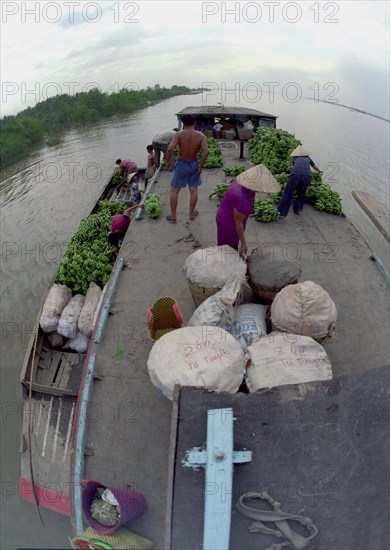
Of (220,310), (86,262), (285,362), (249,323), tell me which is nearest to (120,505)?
(285,362)

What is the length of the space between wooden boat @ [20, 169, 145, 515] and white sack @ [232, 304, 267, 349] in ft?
6.99

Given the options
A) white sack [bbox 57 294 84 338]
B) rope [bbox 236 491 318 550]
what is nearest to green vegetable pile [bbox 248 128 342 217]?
white sack [bbox 57 294 84 338]

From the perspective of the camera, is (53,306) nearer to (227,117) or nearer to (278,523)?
(278,523)

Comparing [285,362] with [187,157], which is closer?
[285,362]

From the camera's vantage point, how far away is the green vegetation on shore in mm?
19594

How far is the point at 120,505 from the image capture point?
2.19 meters

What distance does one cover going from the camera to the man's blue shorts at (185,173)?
5.24m

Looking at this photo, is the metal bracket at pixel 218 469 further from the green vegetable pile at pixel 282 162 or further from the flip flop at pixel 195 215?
the green vegetable pile at pixel 282 162

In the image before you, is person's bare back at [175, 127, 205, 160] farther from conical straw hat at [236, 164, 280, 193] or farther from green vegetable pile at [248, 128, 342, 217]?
green vegetable pile at [248, 128, 342, 217]

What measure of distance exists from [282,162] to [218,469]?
7073mm

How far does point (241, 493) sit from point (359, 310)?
9.03ft

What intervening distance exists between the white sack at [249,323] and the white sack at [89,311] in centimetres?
249

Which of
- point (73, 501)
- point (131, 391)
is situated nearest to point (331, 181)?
point (131, 391)

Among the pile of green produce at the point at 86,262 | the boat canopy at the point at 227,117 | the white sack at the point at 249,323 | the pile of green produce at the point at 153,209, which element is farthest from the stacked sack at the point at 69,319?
the boat canopy at the point at 227,117
